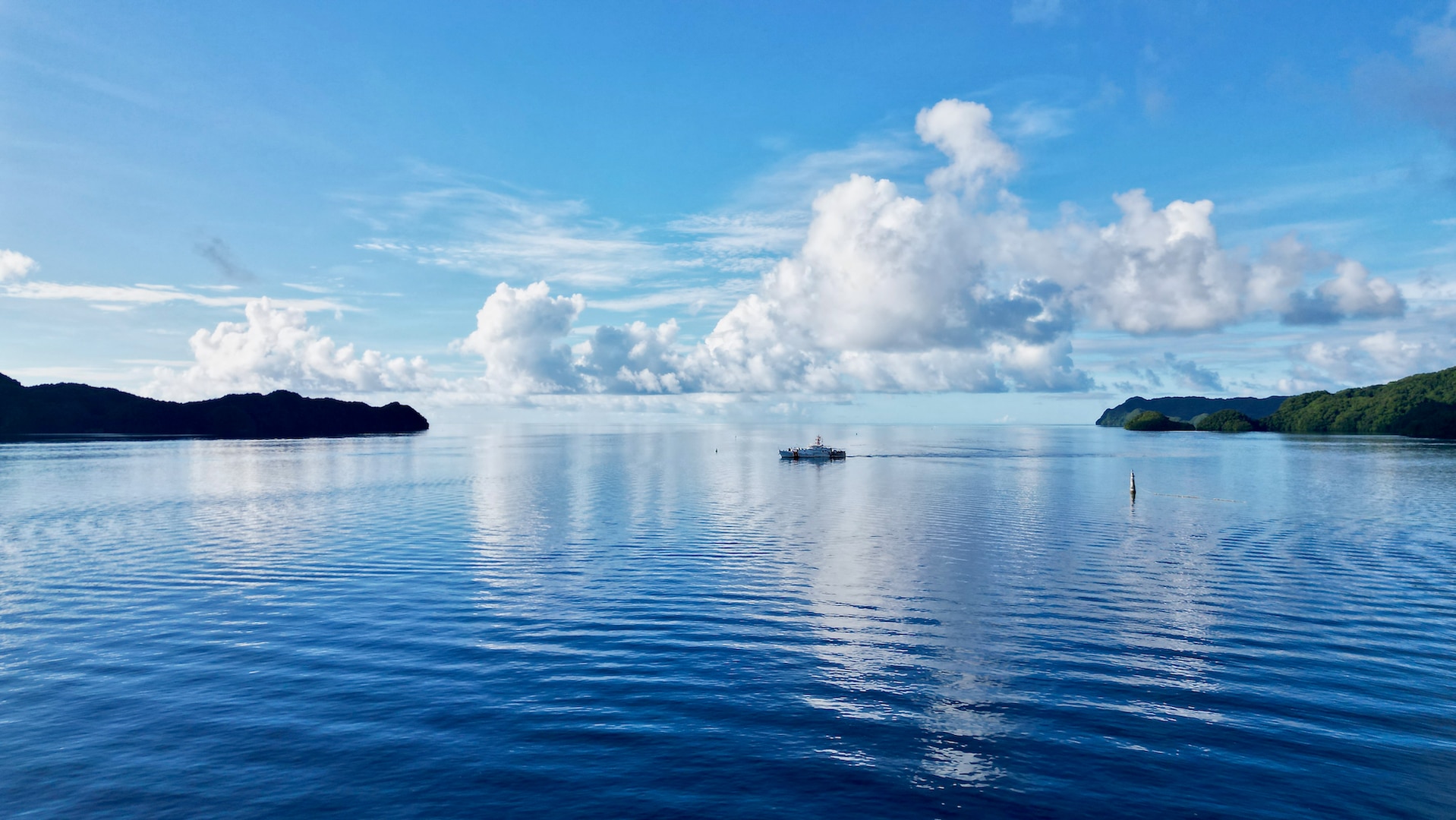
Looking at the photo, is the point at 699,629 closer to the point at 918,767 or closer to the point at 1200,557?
the point at 918,767

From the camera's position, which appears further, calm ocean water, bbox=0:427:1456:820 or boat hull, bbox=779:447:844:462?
boat hull, bbox=779:447:844:462

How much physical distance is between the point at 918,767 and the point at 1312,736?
13.3 m

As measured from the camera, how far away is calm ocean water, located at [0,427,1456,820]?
20125 millimetres

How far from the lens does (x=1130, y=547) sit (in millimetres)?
59500

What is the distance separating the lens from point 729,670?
29.6 m

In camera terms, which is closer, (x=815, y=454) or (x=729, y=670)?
(x=729, y=670)

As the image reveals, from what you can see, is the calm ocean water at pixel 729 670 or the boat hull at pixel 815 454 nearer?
the calm ocean water at pixel 729 670

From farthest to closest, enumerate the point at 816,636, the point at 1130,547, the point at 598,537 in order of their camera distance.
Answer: the point at 598,537, the point at 1130,547, the point at 816,636

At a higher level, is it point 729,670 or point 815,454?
point 815,454

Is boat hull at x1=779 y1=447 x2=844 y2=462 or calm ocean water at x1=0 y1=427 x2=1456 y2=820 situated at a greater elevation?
boat hull at x1=779 y1=447 x2=844 y2=462

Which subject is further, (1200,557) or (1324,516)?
(1324,516)

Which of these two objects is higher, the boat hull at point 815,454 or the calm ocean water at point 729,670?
the boat hull at point 815,454

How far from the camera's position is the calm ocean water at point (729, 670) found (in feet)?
66.0

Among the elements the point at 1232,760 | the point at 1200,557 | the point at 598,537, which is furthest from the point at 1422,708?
the point at 598,537
